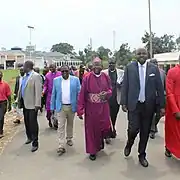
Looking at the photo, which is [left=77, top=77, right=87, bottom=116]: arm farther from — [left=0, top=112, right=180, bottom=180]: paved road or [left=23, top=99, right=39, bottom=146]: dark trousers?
[left=23, top=99, right=39, bottom=146]: dark trousers

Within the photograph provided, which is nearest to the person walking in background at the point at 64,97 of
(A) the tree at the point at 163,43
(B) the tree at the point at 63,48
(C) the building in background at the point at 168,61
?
(C) the building in background at the point at 168,61

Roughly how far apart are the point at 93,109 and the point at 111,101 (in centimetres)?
149

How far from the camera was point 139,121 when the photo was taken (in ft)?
21.3

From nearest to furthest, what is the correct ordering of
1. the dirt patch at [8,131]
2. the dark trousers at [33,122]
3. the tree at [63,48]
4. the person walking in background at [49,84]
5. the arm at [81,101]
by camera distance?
the arm at [81,101] → the dark trousers at [33,122] → the dirt patch at [8,131] → the person walking in background at [49,84] → the tree at [63,48]

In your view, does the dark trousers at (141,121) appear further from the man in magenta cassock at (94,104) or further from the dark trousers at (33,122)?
the dark trousers at (33,122)

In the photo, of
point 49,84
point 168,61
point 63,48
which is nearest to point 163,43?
point 168,61

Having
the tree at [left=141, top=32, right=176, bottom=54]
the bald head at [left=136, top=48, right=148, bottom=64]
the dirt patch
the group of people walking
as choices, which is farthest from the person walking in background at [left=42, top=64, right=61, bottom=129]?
the tree at [left=141, top=32, right=176, bottom=54]

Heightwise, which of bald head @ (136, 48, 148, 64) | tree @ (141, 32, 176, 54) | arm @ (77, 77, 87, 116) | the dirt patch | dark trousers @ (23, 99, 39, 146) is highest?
tree @ (141, 32, 176, 54)

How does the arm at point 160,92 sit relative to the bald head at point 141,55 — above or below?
below

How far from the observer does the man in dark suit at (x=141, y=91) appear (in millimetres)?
6312

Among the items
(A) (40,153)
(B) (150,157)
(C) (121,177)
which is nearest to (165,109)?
(B) (150,157)

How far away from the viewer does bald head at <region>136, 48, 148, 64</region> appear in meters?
6.33

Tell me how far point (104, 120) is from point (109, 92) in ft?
1.79

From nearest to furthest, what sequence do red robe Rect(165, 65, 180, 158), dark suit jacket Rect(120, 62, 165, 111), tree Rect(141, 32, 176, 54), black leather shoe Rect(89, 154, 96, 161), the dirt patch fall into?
dark suit jacket Rect(120, 62, 165, 111), red robe Rect(165, 65, 180, 158), black leather shoe Rect(89, 154, 96, 161), the dirt patch, tree Rect(141, 32, 176, 54)
